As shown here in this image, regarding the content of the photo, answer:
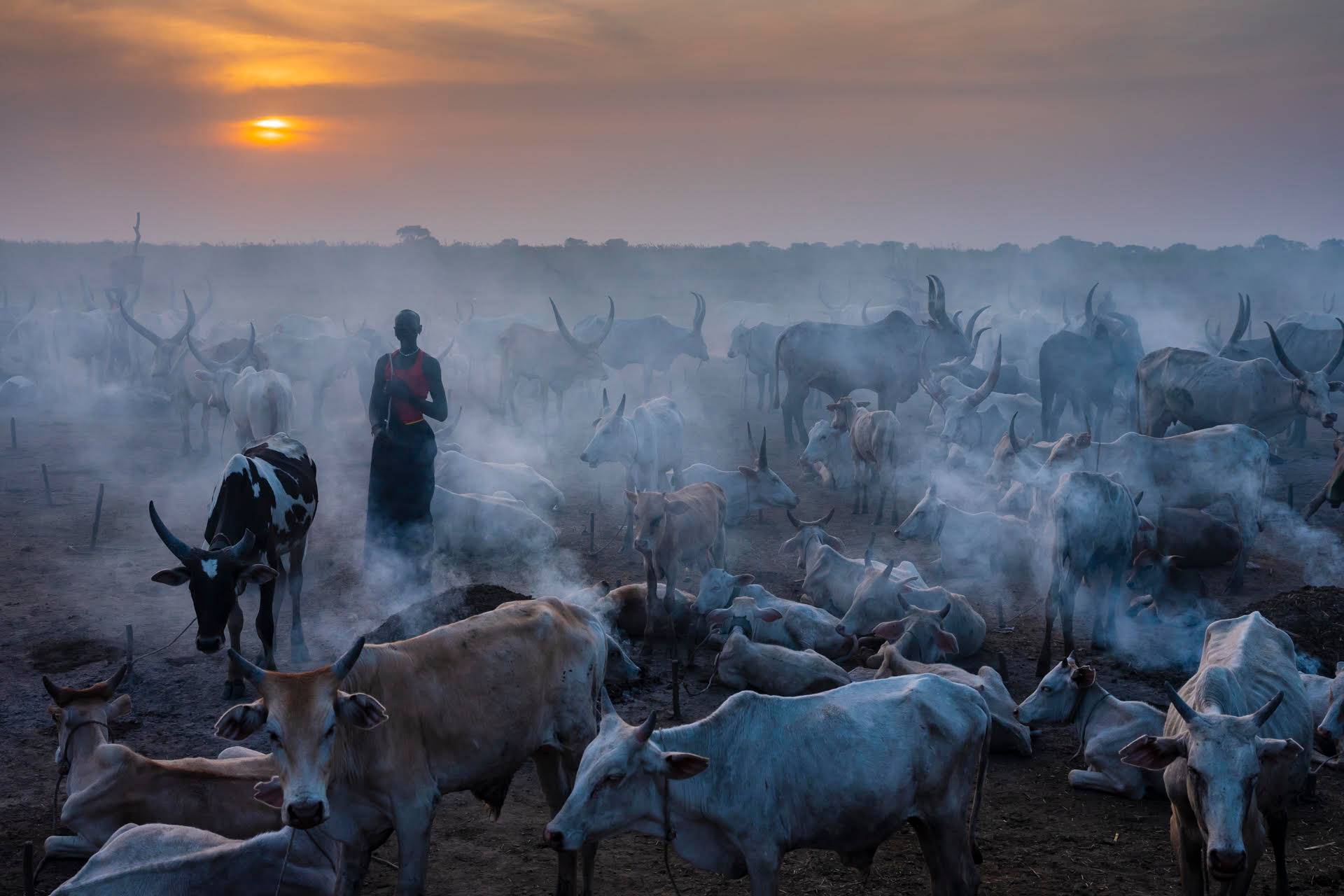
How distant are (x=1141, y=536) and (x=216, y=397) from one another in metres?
15.9

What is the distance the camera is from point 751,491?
15547 mm

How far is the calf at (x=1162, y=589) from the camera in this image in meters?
10.9

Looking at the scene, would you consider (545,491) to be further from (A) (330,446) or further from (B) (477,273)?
(B) (477,273)

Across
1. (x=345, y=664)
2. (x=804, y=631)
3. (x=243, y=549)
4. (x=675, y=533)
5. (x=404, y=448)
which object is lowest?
(x=804, y=631)

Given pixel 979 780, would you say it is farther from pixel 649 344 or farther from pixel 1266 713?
pixel 649 344

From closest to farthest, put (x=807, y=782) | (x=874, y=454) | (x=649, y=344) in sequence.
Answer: (x=807, y=782) < (x=874, y=454) < (x=649, y=344)

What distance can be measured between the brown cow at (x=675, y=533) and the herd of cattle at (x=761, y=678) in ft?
0.13

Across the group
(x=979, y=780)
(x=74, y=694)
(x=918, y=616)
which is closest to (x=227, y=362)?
(x=74, y=694)

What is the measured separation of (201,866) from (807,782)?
2.87 meters

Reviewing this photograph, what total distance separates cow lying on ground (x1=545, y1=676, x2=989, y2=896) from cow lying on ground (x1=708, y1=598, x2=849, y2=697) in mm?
3297

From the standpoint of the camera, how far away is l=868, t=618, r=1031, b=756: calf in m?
7.99

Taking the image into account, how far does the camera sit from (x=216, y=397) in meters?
19.7

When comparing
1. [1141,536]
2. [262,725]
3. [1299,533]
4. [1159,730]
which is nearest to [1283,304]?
[1299,533]

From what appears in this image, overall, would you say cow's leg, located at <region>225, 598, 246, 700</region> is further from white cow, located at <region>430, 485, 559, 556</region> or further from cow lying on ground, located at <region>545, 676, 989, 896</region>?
cow lying on ground, located at <region>545, 676, 989, 896</region>
